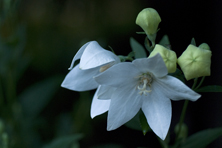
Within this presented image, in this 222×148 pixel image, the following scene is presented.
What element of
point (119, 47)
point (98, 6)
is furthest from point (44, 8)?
point (119, 47)

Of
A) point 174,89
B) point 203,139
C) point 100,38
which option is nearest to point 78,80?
point 174,89

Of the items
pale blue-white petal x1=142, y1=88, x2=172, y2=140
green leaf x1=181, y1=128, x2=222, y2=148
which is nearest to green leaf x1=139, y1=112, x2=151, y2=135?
pale blue-white petal x1=142, y1=88, x2=172, y2=140

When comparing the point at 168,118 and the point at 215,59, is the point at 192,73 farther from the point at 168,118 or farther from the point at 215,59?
the point at 215,59

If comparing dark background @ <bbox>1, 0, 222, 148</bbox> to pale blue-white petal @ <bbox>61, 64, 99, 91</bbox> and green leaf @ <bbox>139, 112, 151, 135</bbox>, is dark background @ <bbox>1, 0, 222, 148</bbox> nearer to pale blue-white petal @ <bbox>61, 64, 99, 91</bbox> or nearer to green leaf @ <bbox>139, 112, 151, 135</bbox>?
pale blue-white petal @ <bbox>61, 64, 99, 91</bbox>

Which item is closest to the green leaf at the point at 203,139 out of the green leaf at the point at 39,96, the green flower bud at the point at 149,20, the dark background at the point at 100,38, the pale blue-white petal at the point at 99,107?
the pale blue-white petal at the point at 99,107


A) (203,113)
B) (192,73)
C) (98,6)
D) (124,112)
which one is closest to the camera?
(192,73)
